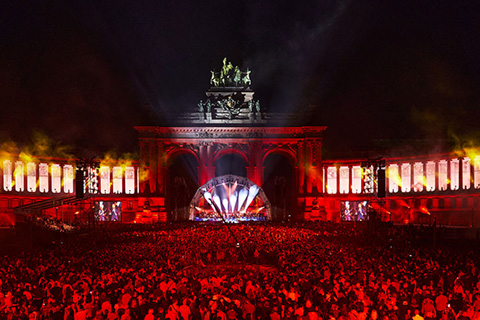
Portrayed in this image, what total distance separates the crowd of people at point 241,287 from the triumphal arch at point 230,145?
177 ft

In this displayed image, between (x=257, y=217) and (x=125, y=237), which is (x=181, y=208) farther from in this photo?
(x=125, y=237)

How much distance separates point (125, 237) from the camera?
4156 centimetres

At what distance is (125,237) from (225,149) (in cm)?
4648

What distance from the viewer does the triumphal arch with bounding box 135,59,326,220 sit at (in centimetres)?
8444

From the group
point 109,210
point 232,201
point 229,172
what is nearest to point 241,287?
point 232,201

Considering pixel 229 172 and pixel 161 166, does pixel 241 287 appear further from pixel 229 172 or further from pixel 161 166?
pixel 229 172

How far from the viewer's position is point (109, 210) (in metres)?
84.2

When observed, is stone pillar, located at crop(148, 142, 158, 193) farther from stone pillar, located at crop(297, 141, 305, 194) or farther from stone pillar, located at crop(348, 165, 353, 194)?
stone pillar, located at crop(348, 165, 353, 194)

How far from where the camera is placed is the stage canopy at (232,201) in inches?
2870

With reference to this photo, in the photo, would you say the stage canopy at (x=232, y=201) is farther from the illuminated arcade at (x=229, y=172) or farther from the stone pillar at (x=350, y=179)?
the stone pillar at (x=350, y=179)

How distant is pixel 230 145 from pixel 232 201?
12071 millimetres

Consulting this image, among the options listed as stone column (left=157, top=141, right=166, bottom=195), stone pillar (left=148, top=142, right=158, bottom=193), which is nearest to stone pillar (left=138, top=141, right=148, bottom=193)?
stone pillar (left=148, top=142, right=158, bottom=193)

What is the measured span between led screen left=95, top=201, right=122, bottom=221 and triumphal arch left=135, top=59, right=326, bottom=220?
527 centimetres

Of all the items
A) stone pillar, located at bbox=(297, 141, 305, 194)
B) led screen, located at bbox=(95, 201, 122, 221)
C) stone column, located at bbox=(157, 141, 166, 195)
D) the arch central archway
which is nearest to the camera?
led screen, located at bbox=(95, 201, 122, 221)
